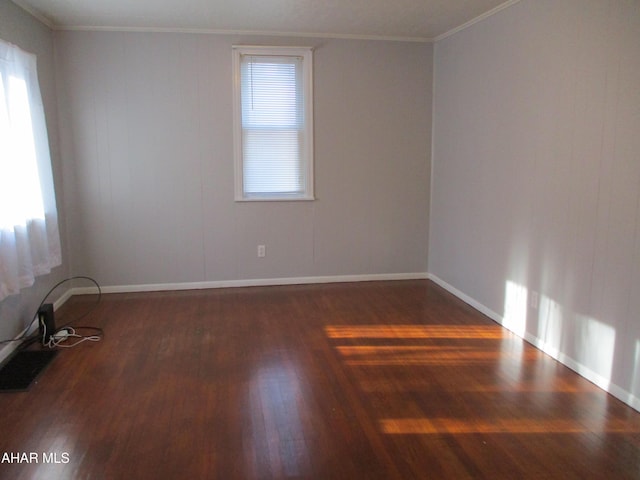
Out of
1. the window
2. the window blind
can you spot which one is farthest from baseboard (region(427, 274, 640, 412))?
the window blind

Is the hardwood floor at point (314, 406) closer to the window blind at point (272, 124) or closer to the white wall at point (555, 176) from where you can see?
the white wall at point (555, 176)

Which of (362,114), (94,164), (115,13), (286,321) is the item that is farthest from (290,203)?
(115,13)

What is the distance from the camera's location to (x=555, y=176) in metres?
3.34

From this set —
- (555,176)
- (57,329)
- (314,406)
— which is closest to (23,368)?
(57,329)

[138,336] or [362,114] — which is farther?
[362,114]

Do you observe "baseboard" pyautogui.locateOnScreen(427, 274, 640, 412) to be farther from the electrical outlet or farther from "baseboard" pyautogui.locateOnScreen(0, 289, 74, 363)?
"baseboard" pyautogui.locateOnScreen(0, 289, 74, 363)

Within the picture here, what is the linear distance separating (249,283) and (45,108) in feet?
7.89

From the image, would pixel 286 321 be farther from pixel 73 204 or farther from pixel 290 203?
pixel 73 204

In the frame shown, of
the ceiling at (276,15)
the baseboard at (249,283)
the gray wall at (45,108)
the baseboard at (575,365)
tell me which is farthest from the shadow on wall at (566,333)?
the gray wall at (45,108)

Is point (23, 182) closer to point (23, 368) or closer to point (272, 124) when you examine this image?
point (23, 368)

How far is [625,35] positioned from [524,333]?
81.1 inches

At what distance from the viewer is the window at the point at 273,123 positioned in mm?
4953

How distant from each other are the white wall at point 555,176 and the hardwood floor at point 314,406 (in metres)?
0.31

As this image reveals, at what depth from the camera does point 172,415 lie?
8.80 feet
